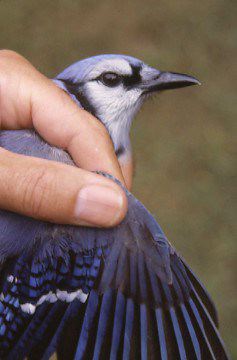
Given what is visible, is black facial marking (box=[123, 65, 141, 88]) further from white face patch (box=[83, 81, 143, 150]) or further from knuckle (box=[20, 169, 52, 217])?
knuckle (box=[20, 169, 52, 217])

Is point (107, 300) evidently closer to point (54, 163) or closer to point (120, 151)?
point (54, 163)

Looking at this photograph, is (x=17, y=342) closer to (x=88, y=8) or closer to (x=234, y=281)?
(x=234, y=281)

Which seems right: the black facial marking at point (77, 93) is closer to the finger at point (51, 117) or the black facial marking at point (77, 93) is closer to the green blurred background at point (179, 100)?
the finger at point (51, 117)

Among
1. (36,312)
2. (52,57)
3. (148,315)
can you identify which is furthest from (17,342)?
(52,57)

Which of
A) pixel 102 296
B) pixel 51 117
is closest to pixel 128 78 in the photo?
pixel 51 117

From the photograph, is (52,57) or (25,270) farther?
(52,57)

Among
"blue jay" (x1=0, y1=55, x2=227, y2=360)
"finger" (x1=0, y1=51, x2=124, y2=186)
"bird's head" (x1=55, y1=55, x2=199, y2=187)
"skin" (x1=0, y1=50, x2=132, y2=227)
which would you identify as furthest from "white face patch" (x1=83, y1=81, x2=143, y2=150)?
"blue jay" (x1=0, y1=55, x2=227, y2=360)

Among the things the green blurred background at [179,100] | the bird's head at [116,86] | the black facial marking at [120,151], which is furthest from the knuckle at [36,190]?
the green blurred background at [179,100]
